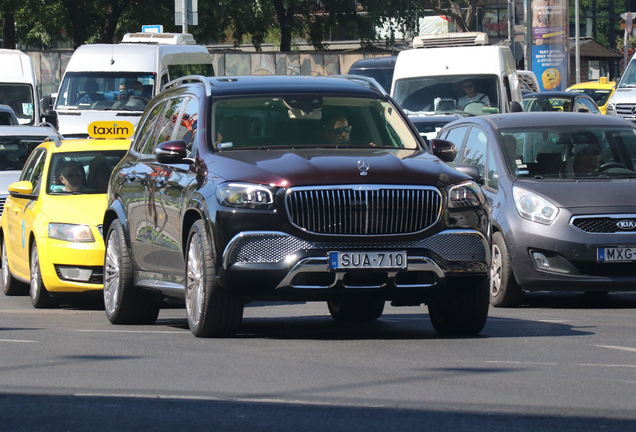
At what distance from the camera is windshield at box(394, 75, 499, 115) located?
848 inches

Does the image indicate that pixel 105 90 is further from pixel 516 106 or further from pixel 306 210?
pixel 306 210

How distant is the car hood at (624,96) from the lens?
26.5m

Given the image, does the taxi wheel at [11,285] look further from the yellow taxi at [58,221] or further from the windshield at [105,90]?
the windshield at [105,90]

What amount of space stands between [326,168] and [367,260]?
2.02ft

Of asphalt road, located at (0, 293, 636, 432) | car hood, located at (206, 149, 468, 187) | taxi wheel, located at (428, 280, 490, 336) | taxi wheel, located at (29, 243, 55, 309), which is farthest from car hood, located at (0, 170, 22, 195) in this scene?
taxi wheel, located at (428, 280, 490, 336)

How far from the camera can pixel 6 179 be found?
17.3m

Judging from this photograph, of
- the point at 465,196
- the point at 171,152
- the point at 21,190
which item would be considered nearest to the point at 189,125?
the point at 171,152

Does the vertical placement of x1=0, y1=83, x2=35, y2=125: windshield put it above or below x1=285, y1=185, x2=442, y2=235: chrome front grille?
above

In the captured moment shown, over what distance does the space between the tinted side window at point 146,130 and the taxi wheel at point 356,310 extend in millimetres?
1906

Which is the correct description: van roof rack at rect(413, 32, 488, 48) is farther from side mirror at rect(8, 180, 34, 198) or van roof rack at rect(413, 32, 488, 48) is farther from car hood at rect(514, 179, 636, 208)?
car hood at rect(514, 179, 636, 208)

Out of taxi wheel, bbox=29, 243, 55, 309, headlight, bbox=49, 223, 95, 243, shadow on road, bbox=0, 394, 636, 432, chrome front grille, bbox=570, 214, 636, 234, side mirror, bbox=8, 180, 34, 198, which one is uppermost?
side mirror, bbox=8, 180, 34, 198

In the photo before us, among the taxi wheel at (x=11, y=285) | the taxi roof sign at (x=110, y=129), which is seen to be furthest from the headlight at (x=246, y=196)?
the taxi roof sign at (x=110, y=129)

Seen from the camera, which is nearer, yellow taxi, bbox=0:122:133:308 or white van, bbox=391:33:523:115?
yellow taxi, bbox=0:122:133:308

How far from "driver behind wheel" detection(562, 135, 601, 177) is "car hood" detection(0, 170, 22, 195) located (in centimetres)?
838
